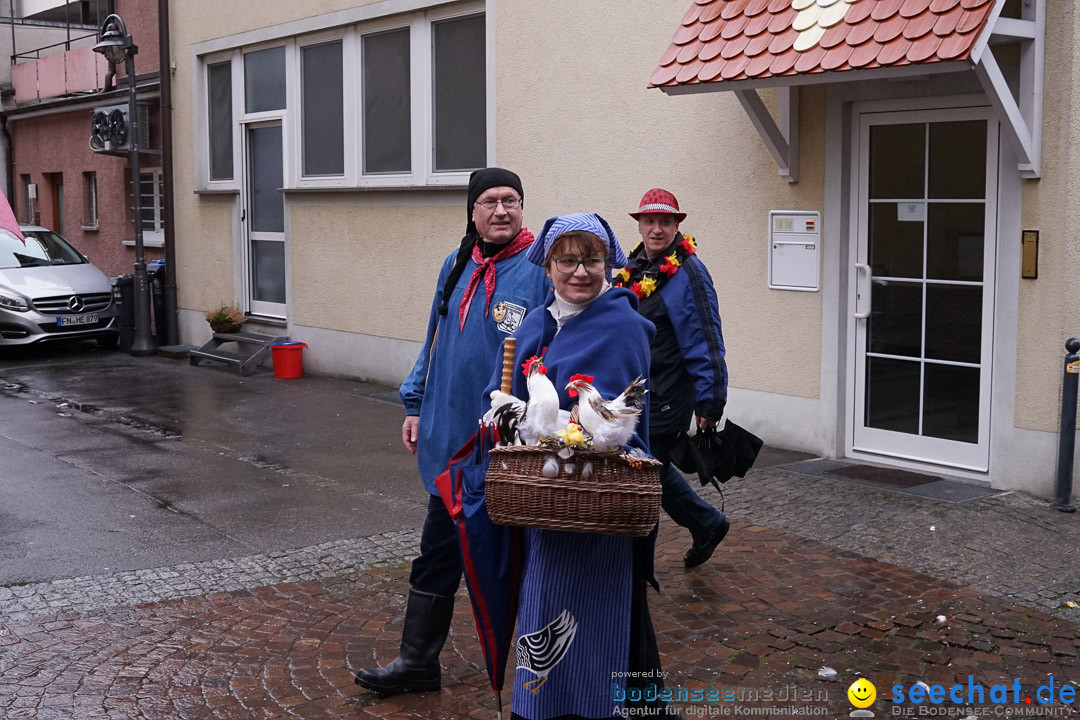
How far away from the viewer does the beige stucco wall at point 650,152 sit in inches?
347

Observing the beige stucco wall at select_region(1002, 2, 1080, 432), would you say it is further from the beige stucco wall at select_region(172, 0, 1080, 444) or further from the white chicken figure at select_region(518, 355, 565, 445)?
the white chicken figure at select_region(518, 355, 565, 445)

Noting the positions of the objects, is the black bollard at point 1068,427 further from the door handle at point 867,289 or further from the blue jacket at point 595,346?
the blue jacket at point 595,346

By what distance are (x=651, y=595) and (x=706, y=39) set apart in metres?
4.16

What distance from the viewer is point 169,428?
414 inches

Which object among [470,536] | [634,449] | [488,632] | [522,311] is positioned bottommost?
[488,632]

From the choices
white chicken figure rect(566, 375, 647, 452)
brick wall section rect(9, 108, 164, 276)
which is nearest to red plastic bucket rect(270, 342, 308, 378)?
brick wall section rect(9, 108, 164, 276)

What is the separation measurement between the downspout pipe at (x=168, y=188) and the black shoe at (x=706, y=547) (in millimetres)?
11759

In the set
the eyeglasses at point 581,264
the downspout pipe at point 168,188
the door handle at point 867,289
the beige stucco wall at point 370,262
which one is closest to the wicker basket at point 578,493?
the eyeglasses at point 581,264

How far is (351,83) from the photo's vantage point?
43.0ft

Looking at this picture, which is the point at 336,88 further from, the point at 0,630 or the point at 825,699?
the point at 825,699

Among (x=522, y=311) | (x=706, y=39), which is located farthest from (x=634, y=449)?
(x=706, y=39)

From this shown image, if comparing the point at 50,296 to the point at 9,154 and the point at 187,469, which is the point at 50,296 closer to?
the point at 187,469

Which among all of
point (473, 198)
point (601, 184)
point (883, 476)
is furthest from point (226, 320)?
point (473, 198)

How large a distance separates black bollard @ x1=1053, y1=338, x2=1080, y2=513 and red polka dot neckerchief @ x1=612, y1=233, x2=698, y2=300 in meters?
2.51
